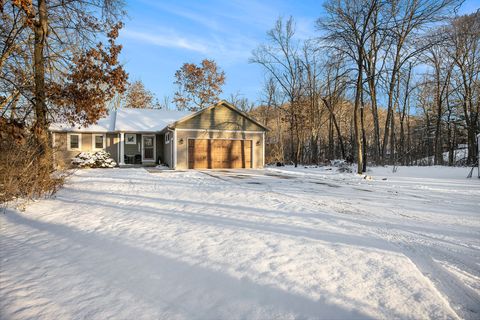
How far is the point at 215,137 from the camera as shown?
18.8 metres

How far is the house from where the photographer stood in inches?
715

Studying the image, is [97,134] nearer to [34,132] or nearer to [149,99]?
[34,132]

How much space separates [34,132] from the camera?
299 inches

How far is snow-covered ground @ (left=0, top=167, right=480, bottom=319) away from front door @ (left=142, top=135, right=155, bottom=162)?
15042 millimetres

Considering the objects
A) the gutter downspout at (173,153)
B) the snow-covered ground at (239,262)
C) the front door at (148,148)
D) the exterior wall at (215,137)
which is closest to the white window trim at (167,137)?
the front door at (148,148)

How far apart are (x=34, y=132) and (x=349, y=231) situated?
27.8 feet

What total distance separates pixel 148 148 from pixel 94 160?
12.9 ft

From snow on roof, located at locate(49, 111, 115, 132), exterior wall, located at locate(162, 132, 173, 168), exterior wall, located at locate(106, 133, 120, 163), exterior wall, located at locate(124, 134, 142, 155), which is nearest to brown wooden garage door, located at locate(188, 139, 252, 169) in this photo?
exterior wall, located at locate(162, 132, 173, 168)

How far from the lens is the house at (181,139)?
715 inches

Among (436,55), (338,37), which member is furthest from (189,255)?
(436,55)

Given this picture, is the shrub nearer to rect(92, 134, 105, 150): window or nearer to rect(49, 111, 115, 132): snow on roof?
rect(49, 111, 115, 132): snow on roof

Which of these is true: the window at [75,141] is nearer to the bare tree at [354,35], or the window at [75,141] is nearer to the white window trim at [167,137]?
the white window trim at [167,137]

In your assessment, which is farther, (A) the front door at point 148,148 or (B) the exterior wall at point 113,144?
(A) the front door at point 148,148

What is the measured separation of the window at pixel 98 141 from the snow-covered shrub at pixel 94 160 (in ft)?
4.64
